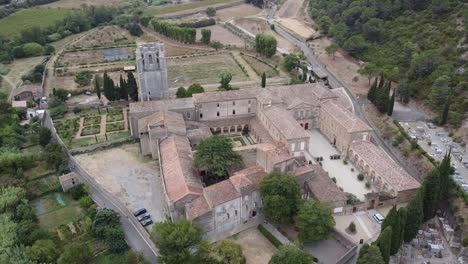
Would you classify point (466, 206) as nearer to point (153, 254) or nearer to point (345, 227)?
point (345, 227)

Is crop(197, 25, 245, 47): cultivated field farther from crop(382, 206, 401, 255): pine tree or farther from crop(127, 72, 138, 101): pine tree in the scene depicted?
crop(382, 206, 401, 255): pine tree

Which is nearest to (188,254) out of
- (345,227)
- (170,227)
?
(170,227)

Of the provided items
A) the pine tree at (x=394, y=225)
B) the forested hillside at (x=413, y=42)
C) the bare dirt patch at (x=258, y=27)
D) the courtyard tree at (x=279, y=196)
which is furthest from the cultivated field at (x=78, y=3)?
the pine tree at (x=394, y=225)

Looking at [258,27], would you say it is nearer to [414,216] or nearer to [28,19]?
[28,19]

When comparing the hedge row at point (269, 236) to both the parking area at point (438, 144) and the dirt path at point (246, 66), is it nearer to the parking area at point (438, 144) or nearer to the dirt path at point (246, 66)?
the parking area at point (438, 144)

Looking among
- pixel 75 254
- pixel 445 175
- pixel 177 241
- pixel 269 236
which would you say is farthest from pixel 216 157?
pixel 445 175

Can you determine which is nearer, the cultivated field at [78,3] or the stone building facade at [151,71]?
the stone building facade at [151,71]
